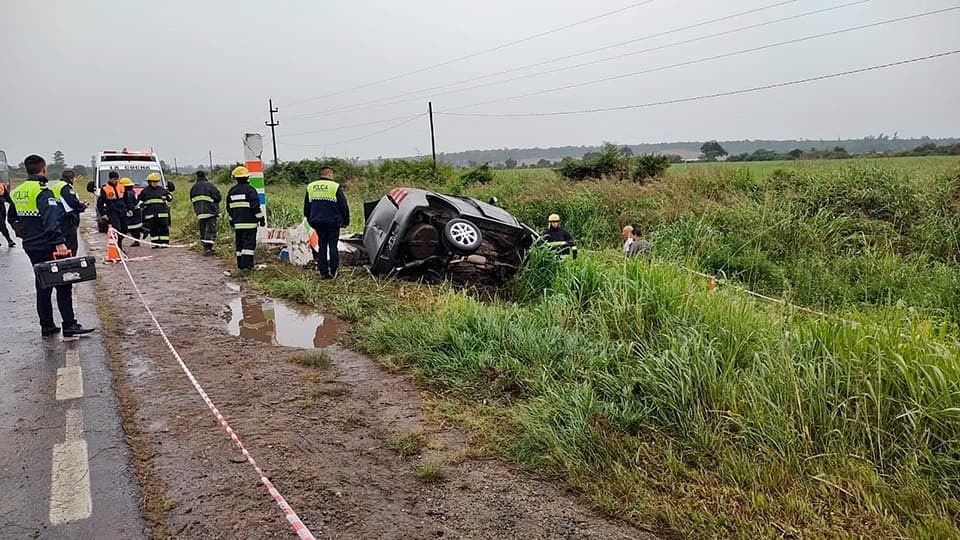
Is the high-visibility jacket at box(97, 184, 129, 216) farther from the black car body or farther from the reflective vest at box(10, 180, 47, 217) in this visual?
the black car body

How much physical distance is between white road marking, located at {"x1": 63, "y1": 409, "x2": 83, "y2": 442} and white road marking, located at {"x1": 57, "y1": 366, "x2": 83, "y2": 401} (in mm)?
349

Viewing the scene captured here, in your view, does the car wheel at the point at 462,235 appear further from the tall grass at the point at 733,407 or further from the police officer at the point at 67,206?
the police officer at the point at 67,206

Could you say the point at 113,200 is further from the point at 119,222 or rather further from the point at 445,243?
the point at 445,243

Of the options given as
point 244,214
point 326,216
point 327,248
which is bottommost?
point 327,248

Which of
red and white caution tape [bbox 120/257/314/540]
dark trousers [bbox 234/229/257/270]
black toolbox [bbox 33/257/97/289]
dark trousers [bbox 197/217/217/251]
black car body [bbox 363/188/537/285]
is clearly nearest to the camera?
red and white caution tape [bbox 120/257/314/540]

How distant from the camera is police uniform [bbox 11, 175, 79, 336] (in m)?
6.02

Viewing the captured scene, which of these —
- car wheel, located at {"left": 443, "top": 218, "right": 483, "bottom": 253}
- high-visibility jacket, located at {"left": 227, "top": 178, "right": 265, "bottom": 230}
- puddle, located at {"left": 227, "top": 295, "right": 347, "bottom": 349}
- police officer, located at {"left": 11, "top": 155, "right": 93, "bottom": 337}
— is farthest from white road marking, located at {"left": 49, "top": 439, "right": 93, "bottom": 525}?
high-visibility jacket, located at {"left": 227, "top": 178, "right": 265, "bottom": 230}

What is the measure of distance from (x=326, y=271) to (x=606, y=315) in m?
4.79

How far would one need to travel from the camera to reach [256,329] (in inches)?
258

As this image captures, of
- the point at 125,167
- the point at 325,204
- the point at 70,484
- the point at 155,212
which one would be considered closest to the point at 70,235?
the point at 325,204

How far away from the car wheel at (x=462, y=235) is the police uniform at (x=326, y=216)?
1852mm

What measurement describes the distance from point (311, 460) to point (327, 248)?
5.69 metres

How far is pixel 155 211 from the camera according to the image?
41.3 feet

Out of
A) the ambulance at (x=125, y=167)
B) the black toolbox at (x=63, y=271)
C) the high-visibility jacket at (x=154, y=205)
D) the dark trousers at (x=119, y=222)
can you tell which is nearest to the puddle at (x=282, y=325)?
the black toolbox at (x=63, y=271)
